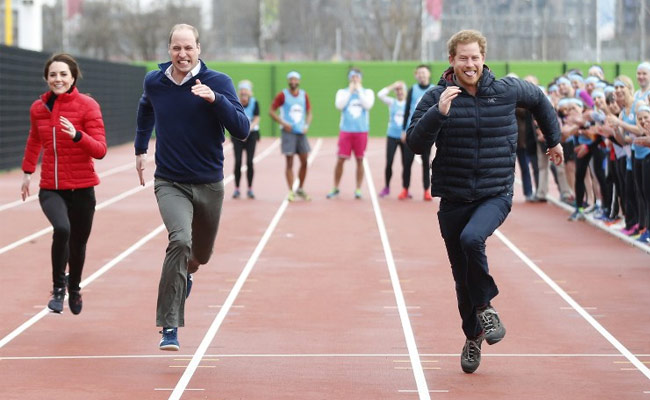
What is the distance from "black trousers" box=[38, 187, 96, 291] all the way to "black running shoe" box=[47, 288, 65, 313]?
0.04 metres

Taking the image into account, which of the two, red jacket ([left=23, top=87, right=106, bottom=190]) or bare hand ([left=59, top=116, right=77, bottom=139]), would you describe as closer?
bare hand ([left=59, top=116, right=77, bottom=139])

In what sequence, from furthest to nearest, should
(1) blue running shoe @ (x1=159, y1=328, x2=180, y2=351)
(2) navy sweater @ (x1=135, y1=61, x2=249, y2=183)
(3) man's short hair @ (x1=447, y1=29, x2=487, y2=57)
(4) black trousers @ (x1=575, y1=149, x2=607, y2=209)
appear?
1. (4) black trousers @ (x1=575, y1=149, x2=607, y2=209)
2. (2) navy sweater @ (x1=135, y1=61, x2=249, y2=183)
3. (1) blue running shoe @ (x1=159, y1=328, x2=180, y2=351)
4. (3) man's short hair @ (x1=447, y1=29, x2=487, y2=57)

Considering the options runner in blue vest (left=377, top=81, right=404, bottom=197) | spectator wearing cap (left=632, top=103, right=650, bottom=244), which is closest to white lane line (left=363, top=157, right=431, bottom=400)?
spectator wearing cap (left=632, top=103, right=650, bottom=244)

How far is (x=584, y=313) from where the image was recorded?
10.7m

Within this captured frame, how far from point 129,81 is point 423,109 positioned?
123 feet

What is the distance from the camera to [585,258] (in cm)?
1438

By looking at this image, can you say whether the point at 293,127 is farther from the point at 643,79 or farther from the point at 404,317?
the point at 404,317

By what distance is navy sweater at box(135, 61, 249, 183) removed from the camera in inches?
340

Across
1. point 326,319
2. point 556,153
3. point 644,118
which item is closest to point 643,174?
point 644,118

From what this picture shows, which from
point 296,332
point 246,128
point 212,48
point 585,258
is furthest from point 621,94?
point 212,48

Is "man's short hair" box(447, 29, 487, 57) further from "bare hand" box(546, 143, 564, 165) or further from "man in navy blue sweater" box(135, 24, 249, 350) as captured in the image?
"man in navy blue sweater" box(135, 24, 249, 350)

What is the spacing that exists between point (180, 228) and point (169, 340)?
677mm

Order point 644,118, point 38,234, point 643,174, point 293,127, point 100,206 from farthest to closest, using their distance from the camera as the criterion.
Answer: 1. point 293,127
2. point 100,206
3. point 38,234
4. point 643,174
5. point 644,118

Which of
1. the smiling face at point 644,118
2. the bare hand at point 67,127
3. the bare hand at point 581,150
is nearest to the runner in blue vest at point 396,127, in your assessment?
the bare hand at point 581,150
